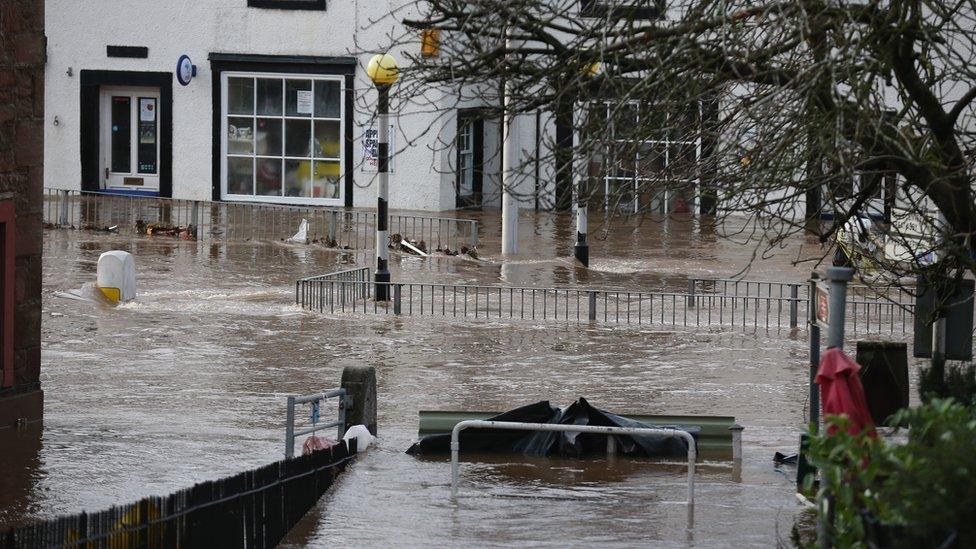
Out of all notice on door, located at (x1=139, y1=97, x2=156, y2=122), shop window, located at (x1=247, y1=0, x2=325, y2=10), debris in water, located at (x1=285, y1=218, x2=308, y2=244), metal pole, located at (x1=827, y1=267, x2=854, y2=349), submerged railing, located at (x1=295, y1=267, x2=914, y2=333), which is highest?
shop window, located at (x1=247, y1=0, x2=325, y2=10)

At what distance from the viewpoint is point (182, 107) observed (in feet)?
116

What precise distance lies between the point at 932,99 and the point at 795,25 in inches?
46.2

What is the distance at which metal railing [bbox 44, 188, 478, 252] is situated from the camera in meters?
28.4

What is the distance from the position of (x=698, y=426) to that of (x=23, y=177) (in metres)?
6.29

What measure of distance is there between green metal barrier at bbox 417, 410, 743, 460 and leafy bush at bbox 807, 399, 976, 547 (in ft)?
18.0

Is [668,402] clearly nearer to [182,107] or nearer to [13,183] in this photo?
[13,183]

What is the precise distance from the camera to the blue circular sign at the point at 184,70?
3469cm

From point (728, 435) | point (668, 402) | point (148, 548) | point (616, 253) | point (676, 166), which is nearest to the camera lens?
point (148, 548)

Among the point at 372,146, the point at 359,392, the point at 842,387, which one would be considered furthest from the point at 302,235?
the point at 842,387

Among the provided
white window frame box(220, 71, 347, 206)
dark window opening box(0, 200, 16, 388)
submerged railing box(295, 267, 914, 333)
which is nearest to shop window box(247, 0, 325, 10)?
white window frame box(220, 71, 347, 206)

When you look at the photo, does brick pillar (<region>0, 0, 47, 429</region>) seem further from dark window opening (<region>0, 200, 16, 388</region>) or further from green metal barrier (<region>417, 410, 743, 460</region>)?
green metal barrier (<region>417, 410, 743, 460</region>)

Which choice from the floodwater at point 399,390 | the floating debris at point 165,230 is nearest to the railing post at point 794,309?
the floodwater at point 399,390

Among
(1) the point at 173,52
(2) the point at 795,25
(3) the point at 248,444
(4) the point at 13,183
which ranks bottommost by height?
(3) the point at 248,444

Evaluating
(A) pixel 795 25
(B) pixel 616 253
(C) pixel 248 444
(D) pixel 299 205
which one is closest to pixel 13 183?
(C) pixel 248 444
